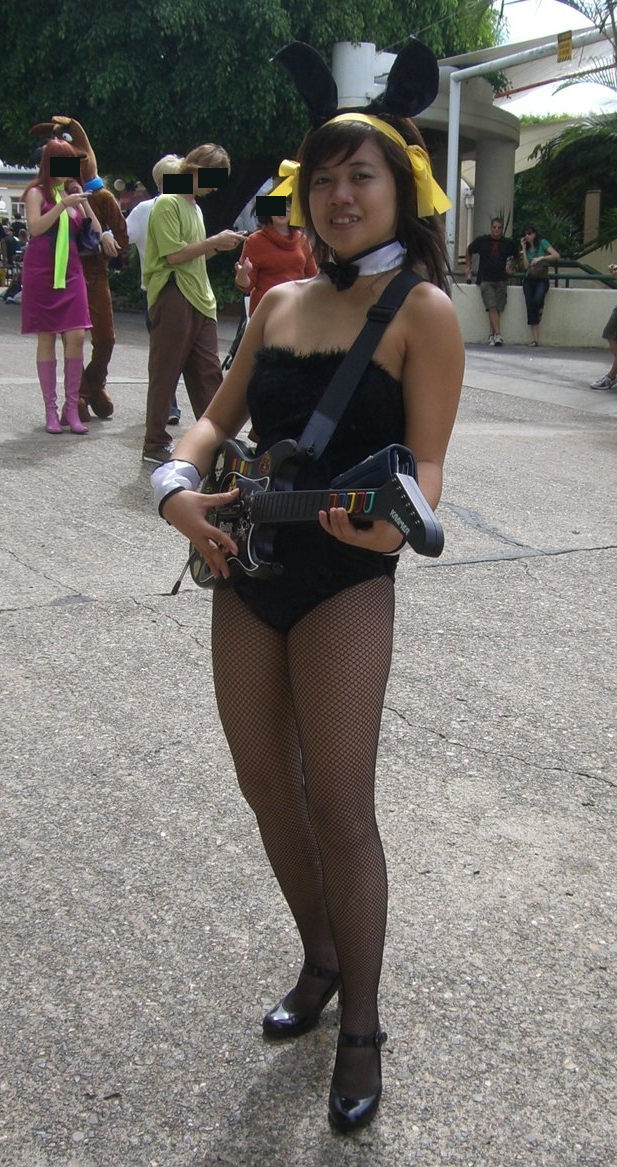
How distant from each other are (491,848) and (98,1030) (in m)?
1.24

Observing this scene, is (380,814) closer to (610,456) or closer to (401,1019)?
(401,1019)

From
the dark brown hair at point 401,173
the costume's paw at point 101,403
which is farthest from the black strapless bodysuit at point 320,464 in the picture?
the costume's paw at point 101,403

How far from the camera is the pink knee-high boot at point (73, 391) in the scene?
8.57 meters

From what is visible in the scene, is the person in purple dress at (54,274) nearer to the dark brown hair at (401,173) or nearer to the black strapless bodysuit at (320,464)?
the dark brown hair at (401,173)

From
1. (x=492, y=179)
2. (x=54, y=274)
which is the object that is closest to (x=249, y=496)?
(x=54, y=274)

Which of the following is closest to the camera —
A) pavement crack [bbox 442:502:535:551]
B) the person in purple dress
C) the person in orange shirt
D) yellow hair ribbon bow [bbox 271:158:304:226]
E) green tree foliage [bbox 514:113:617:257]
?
yellow hair ribbon bow [bbox 271:158:304:226]

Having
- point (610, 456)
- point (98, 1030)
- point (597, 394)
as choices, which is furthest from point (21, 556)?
point (597, 394)

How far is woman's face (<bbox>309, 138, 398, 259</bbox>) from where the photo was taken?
2.38 m

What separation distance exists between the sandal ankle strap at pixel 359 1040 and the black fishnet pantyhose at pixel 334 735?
1cm

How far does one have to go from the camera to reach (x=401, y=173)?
241 centimetres

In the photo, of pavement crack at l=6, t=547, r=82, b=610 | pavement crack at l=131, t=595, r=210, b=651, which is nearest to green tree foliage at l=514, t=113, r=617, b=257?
pavement crack at l=6, t=547, r=82, b=610

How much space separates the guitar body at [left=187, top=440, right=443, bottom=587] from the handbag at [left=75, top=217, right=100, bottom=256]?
6511mm

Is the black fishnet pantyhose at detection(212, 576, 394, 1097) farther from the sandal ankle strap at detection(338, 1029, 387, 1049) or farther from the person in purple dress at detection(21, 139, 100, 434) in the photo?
the person in purple dress at detection(21, 139, 100, 434)

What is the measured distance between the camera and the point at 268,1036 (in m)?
2.62
